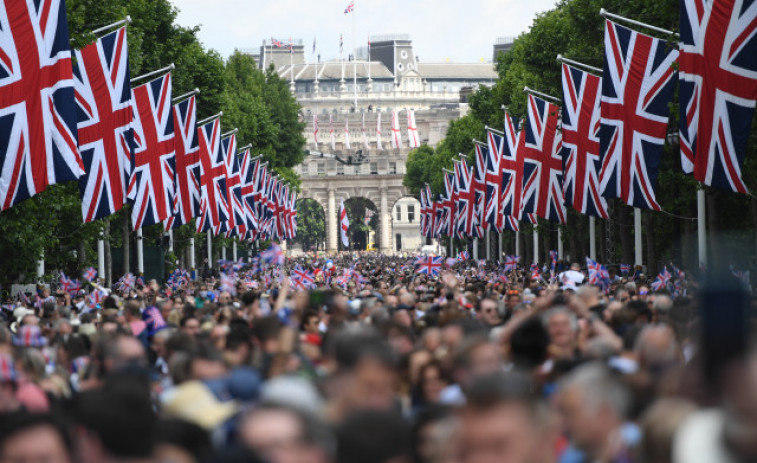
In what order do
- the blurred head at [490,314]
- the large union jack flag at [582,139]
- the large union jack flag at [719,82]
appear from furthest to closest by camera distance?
the large union jack flag at [582,139], the large union jack flag at [719,82], the blurred head at [490,314]

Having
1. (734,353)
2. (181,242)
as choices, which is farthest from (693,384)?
(181,242)

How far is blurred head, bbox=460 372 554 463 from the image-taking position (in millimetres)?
4801

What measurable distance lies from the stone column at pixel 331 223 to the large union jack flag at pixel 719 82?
161 metres

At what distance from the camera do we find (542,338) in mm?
10062

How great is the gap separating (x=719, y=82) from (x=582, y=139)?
1160 centimetres

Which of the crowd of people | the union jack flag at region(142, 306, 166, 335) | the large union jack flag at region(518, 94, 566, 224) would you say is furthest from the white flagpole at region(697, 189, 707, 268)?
the crowd of people

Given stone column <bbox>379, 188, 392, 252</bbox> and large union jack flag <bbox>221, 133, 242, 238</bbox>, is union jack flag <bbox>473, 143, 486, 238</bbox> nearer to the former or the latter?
large union jack flag <bbox>221, 133, 242, 238</bbox>

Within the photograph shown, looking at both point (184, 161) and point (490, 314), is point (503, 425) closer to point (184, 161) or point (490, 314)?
point (490, 314)

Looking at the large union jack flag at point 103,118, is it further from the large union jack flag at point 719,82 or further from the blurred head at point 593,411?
the blurred head at point 593,411

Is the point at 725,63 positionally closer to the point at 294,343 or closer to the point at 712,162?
the point at 712,162

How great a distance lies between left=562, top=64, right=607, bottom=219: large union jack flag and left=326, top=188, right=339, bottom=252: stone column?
14972 centimetres

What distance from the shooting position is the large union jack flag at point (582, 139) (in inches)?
1302

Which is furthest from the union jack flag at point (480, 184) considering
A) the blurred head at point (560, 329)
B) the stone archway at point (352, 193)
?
the stone archway at point (352, 193)

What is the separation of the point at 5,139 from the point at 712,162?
11.5m
